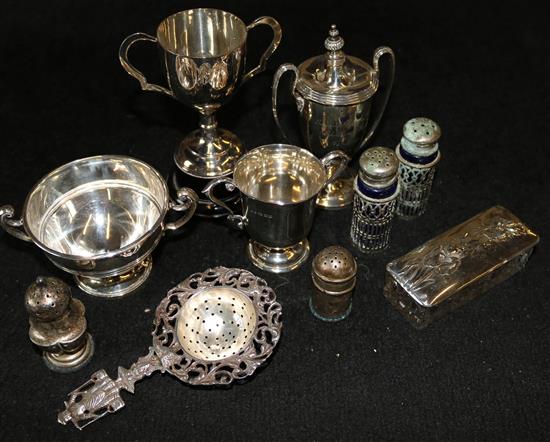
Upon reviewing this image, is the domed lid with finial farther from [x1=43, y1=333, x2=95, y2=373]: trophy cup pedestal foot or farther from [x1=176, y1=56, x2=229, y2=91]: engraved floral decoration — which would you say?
[x1=43, y1=333, x2=95, y2=373]: trophy cup pedestal foot

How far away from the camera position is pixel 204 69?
1713 millimetres

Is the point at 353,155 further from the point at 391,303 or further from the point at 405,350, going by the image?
the point at 405,350

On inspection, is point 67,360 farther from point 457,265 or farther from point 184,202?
point 457,265

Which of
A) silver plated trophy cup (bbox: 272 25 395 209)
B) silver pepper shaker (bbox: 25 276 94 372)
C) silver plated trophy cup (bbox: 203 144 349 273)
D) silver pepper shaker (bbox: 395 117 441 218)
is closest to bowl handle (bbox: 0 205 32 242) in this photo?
silver pepper shaker (bbox: 25 276 94 372)

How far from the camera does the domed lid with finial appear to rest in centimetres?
181

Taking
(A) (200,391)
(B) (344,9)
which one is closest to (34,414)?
(A) (200,391)

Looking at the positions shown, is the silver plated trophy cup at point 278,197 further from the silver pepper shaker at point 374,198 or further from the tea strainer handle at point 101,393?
the tea strainer handle at point 101,393

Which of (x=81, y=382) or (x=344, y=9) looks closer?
(x=81, y=382)

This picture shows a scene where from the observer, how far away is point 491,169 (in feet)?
7.07

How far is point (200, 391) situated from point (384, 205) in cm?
62

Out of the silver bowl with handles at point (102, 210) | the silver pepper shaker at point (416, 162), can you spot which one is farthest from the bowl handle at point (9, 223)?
the silver pepper shaker at point (416, 162)

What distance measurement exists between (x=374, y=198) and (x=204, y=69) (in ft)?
1.66

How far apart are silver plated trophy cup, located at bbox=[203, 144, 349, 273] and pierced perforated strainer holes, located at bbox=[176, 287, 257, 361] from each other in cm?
17

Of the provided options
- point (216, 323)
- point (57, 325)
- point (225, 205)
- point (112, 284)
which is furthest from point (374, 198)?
point (57, 325)
